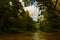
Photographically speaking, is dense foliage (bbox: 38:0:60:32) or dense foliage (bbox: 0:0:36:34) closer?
dense foliage (bbox: 0:0:36:34)

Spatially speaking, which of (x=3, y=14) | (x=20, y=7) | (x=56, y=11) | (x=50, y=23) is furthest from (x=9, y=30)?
(x=56, y=11)

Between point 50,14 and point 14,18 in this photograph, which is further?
point 50,14

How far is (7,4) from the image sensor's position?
11305mm

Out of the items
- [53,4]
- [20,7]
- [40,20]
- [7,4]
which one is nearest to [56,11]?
[53,4]

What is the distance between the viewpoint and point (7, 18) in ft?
36.8

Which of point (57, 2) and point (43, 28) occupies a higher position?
point (57, 2)

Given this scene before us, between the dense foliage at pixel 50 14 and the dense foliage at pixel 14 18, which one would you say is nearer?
the dense foliage at pixel 14 18

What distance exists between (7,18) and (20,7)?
143 cm

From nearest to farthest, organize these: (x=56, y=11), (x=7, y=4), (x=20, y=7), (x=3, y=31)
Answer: (x=3, y=31), (x=7, y=4), (x=20, y=7), (x=56, y=11)

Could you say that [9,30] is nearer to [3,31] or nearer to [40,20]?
[3,31]

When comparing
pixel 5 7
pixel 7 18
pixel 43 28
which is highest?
pixel 5 7

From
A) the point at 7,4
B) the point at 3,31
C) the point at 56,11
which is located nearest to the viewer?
the point at 3,31

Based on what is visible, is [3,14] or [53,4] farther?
[53,4]

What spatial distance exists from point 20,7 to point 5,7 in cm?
133
